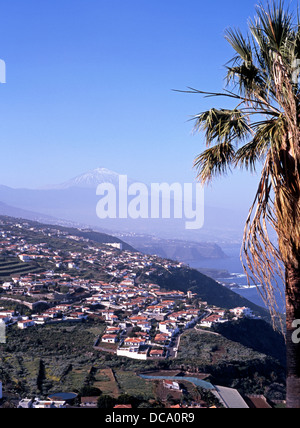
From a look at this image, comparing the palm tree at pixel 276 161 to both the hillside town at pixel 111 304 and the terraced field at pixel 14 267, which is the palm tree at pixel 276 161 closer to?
the hillside town at pixel 111 304

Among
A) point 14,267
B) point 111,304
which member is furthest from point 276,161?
point 14,267

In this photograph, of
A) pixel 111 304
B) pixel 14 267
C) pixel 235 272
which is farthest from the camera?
pixel 235 272

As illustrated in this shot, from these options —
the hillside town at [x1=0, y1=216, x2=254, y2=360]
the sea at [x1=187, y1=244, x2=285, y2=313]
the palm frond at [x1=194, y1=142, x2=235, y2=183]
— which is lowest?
the sea at [x1=187, y1=244, x2=285, y2=313]

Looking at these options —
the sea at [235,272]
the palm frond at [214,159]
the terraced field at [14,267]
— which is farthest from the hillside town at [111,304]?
the palm frond at [214,159]

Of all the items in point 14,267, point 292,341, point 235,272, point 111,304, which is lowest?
point 235,272

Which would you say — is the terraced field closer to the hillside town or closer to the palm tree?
the hillside town

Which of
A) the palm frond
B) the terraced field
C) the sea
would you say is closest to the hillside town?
the terraced field

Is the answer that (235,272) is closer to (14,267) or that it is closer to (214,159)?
(14,267)

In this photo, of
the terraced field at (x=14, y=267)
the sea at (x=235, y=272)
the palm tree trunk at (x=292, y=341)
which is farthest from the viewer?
the sea at (x=235, y=272)
